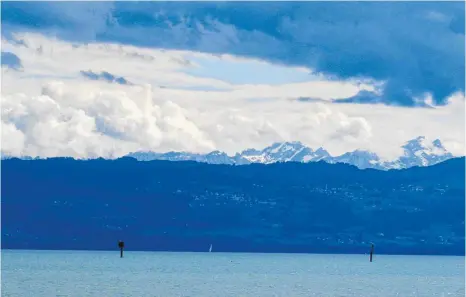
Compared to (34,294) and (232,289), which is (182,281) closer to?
(232,289)

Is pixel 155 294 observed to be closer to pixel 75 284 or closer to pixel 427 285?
pixel 75 284

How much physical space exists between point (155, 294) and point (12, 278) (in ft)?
146

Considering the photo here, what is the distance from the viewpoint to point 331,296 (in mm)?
136250

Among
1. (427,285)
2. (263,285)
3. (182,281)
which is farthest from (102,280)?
(427,285)

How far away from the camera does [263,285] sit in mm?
157875

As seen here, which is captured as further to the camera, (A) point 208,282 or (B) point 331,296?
(A) point 208,282

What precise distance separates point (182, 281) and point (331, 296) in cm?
3746

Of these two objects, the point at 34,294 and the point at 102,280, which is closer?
the point at 34,294

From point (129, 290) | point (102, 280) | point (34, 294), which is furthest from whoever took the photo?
point (102, 280)

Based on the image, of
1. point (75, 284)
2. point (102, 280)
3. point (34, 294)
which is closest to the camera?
point (34, 294)

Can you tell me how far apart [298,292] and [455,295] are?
2128 centimetres

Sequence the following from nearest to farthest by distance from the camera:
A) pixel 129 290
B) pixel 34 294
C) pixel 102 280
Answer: pixel 34 294
pixel 129 290
pixel 102 280

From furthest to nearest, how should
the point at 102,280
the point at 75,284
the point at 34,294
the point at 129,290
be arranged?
1. the point at 102,280
2. the point at 75,284
3. the point at 129,290
4. the point at 34,294

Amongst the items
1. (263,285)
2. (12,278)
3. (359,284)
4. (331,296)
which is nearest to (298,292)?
(331,296)
